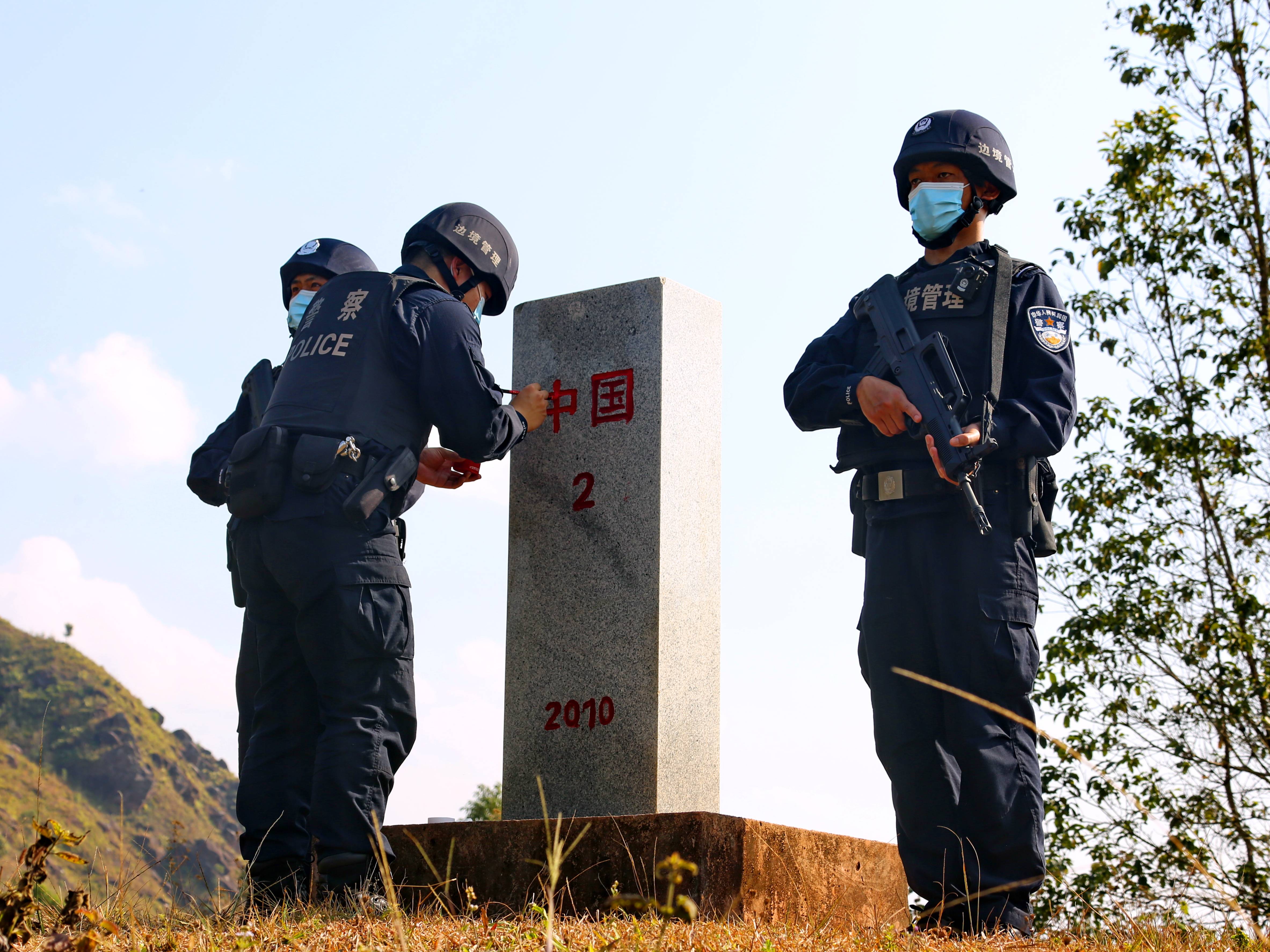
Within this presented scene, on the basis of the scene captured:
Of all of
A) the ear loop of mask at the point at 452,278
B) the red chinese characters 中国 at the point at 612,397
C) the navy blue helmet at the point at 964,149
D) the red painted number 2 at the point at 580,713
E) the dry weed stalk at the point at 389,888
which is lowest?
the dry weed stalk at the point at 389,888

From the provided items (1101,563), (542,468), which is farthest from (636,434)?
(1101,563)

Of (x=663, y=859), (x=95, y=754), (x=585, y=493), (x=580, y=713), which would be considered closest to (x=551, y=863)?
(x=663, y=859)

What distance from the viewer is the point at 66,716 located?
74250 millimetres

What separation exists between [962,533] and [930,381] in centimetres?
42

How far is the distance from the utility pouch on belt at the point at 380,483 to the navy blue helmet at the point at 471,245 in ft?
2.39

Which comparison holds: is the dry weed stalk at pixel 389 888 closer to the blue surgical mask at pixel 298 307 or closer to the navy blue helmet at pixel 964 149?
the blue surgical mask at pixel 298 307

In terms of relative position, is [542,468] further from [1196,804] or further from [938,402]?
[1196,804]

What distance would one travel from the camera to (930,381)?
12.0 feet

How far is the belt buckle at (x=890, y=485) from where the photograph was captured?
3.69 metres

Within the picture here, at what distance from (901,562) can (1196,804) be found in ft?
15.7

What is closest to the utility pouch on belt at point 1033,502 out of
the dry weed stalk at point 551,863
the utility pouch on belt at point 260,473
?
the dry weed stalk at point 551,863

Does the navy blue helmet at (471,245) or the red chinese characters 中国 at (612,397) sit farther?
the red chinese characters 中国 at (612,397)

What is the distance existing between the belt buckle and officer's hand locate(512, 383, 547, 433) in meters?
1.36

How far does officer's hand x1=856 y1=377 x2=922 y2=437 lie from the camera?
364cm
